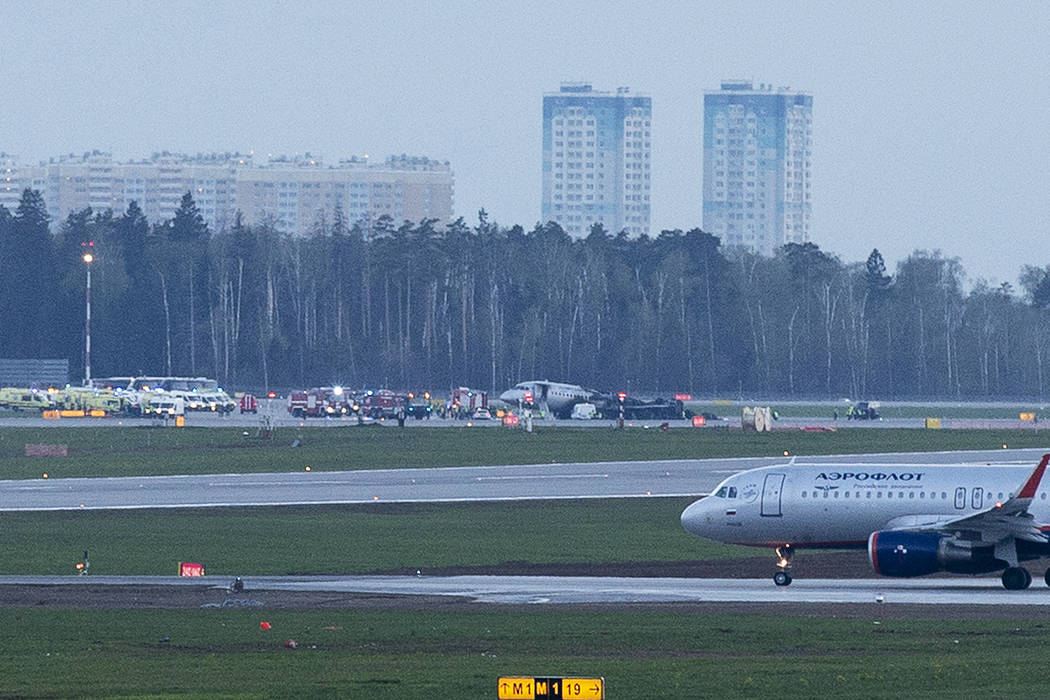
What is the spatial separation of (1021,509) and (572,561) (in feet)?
44.9

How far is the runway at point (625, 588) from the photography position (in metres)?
44.3

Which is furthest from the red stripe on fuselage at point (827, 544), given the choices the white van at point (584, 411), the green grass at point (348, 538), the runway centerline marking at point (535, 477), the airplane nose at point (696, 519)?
the white van at point (584, 411)

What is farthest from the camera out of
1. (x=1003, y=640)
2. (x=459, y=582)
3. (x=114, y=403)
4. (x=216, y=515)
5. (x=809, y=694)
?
(x=114, y=403)

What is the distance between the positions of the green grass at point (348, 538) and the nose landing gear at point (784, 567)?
20.0 feet

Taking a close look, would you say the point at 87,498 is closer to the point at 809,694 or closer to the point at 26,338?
the point at 809,694

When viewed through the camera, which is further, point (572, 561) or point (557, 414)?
point (557, 414)

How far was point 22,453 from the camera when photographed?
3807 inches

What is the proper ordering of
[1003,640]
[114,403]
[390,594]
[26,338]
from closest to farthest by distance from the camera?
[1003,640], [390,594], [114,403], [26,338]

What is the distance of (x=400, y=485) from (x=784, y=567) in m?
32.3

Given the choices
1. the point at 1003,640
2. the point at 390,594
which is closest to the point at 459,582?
the point at 390,594

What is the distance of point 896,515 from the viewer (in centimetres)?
4812

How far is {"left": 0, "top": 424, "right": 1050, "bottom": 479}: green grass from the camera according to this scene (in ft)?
298

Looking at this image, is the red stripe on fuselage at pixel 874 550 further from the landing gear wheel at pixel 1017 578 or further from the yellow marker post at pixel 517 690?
the yellow marker post at pixel 517 690

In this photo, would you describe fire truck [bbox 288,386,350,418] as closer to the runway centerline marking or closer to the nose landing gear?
the runway centerline marking
